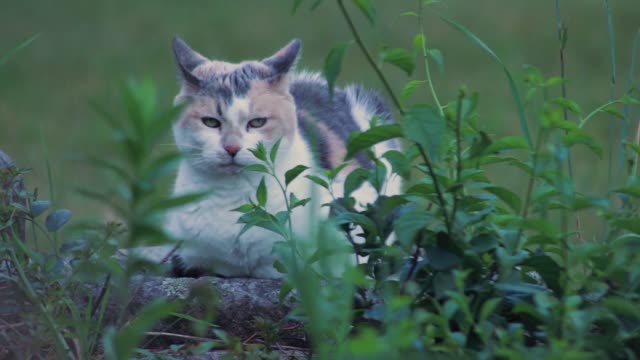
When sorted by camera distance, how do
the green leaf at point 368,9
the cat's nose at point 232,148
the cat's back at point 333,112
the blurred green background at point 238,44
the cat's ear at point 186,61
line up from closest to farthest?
the green leaf at point 368,9, the cat's nose at point 232,148, the cat's ear at point 186,61, the cat's back at point 333,112, the blurred green background at point 238,44

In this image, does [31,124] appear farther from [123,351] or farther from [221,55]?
[123,351]

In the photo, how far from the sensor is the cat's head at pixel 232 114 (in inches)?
85.6

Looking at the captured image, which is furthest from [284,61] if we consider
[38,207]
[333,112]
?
[38,207]

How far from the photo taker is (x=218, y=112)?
221 cm

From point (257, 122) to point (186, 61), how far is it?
0.28 meters

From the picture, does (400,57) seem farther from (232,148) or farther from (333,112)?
(333,112)

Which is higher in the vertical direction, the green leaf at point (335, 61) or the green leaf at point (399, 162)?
the green leaf at point (335, 61)

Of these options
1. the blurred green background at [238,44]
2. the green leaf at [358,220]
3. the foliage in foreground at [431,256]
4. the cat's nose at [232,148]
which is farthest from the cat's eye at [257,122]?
the blurred green background at [238,44]

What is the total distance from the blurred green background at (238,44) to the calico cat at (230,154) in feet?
5.96

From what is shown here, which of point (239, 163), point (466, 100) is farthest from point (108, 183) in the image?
point (239, 163)

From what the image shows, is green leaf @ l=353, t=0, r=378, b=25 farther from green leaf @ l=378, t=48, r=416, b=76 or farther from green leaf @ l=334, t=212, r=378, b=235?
green leaf @ l=334, t=212, r=378, b=235

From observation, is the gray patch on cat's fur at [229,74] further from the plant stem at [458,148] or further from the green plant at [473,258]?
the plant stem at [458,148]

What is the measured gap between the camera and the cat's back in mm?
2506

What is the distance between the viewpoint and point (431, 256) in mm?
1312
